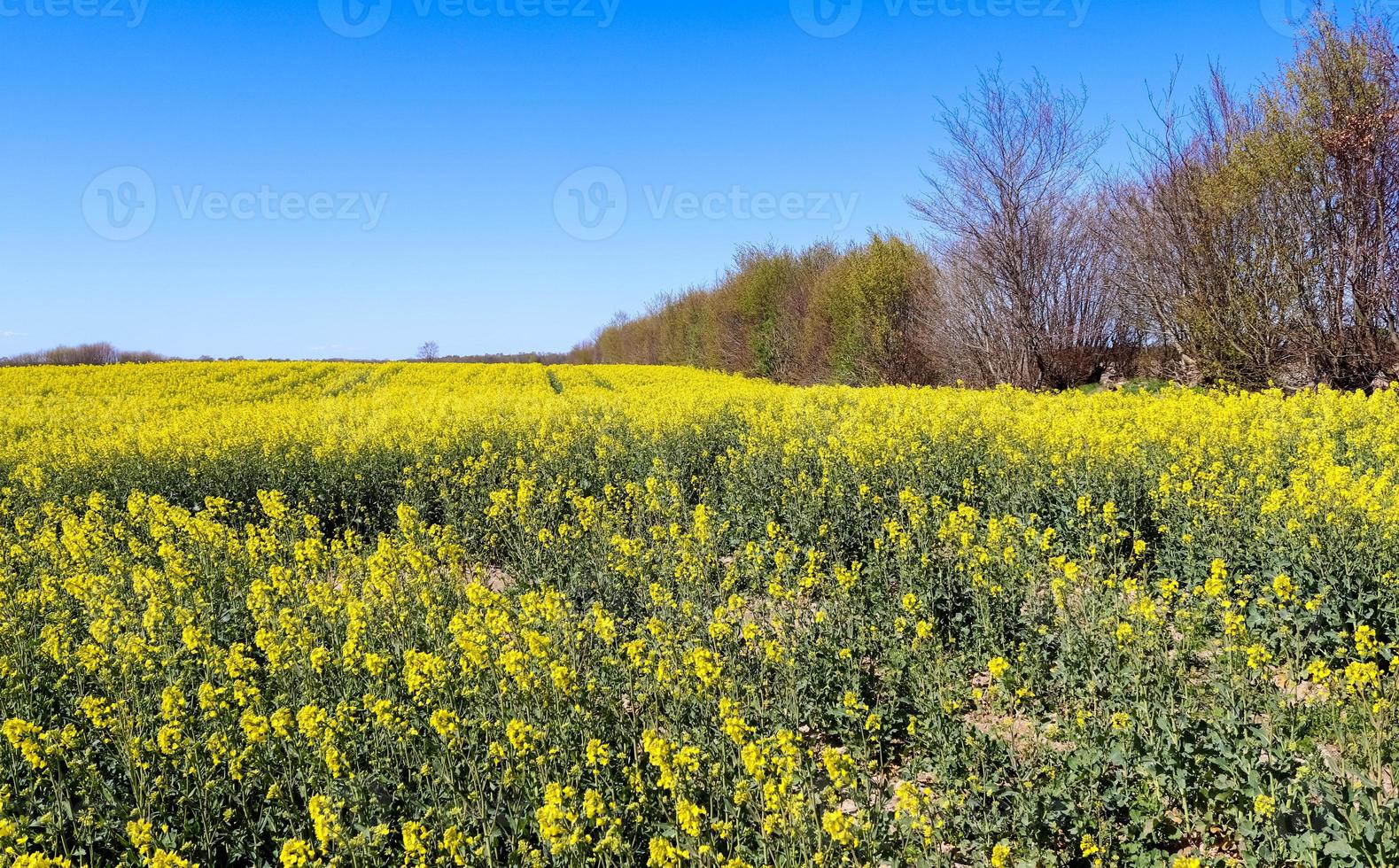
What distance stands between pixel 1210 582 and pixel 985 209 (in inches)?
630

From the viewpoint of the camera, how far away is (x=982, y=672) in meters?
4.78

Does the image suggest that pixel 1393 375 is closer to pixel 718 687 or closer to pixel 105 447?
pixel 718 687

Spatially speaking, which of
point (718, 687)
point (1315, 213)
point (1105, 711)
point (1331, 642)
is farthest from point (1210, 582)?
point (1315, 213)

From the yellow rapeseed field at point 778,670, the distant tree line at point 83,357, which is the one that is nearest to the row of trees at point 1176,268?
the yellow rapeseed field at point 778,670

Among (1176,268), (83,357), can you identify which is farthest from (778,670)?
(83,357)

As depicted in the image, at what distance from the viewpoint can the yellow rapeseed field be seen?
3.04 metres

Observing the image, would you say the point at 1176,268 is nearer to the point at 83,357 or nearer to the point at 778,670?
the point at 778,670

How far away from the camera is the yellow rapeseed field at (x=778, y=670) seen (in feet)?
9.96

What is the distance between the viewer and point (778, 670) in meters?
4.28

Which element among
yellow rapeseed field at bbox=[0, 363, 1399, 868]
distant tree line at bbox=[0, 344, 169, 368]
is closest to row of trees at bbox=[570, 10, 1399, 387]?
yellow rapeseed field at bbox=[0, 363, 1399, 868]

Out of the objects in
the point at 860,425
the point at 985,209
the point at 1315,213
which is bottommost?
the point at 860,425

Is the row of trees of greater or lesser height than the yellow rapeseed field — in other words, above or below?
above

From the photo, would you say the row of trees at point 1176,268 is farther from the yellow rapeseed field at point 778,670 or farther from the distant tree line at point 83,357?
the distant tree line at point 83,357

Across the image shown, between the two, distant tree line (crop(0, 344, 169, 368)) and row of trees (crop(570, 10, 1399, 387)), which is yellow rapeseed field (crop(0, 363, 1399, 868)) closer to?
row of trees (crop(570, 10, 1399, 387))
